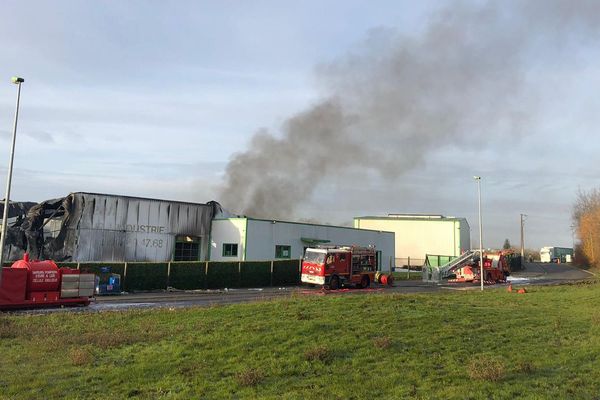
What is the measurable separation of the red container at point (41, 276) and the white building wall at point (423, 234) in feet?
192

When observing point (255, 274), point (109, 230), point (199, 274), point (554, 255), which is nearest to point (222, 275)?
point (199, 274)

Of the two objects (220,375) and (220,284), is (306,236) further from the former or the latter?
(220,375)

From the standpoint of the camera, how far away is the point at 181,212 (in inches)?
1677

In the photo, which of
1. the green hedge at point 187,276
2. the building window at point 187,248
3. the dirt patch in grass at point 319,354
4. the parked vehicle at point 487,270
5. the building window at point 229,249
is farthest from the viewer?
the parked vehicle at point 487,270

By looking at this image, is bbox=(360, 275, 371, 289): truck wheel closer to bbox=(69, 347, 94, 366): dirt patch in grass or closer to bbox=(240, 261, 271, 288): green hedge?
bbox=(240, 261, 271, 288): green hedge

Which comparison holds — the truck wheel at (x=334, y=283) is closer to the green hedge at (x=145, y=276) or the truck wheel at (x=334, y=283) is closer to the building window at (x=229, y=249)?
the green hedge at (x=145, y=276)

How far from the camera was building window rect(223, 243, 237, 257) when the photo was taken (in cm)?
4238

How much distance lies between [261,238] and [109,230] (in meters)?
12.5

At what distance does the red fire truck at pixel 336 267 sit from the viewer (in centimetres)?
3278

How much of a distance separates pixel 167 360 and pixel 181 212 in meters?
33.6

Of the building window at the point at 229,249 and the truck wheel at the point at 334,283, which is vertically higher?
the building window at the point at 229,249

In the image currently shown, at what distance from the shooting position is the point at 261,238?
1686 inches

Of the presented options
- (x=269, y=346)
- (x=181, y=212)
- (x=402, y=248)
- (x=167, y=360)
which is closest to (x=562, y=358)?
(x=269, y=346)

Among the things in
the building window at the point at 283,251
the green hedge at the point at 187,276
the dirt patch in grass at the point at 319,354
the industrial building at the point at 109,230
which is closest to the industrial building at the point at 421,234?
the building window at the point at 283,251
